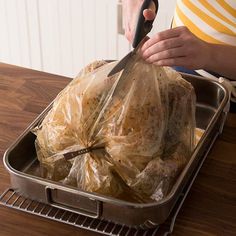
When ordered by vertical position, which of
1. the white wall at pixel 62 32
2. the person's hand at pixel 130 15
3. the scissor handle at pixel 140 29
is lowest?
the white wall at pixel 62 32

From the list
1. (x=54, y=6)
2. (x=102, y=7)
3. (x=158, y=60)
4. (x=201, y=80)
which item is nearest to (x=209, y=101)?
(x=201, y=80)

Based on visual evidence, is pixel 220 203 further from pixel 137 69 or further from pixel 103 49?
pixel 103 49

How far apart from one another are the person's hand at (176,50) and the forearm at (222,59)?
2 centimetres

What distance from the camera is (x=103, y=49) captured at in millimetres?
1947

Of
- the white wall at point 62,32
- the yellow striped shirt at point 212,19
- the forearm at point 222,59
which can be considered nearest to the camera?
the forearm at point 222,59

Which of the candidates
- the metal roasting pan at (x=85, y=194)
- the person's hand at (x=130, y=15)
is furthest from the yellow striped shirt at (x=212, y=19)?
the metal roasting pan at (x=85, y=194)

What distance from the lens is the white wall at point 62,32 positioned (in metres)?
1.88

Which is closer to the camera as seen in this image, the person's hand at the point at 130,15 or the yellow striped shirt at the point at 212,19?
the person's hand at the point at 130,15

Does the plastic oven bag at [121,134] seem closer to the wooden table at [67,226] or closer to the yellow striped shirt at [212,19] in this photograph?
the wooden table at [67,226]

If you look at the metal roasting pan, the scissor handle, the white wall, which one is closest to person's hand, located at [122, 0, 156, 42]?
the scissor handle

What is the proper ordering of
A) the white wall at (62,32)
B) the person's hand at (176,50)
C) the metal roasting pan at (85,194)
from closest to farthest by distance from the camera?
the metal roasting pan at (85,194)
the person's hand at (176,50)
the white wall at (62,32)

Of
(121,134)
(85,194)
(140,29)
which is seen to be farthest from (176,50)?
(85,194)

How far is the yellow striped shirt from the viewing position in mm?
1130

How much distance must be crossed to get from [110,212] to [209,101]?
13.9 inches
